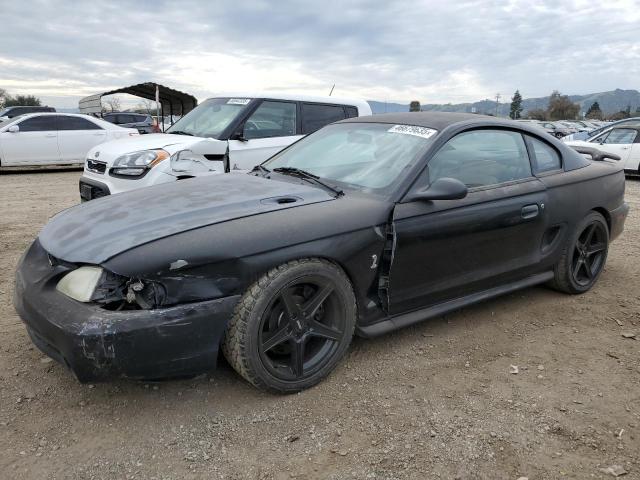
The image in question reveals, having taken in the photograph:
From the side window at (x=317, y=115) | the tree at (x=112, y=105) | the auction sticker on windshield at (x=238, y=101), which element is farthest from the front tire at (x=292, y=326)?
the tree at (x=112, y=105)

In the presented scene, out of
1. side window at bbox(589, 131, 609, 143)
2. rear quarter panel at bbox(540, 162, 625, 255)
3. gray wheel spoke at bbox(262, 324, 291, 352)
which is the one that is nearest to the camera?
gray wheel spoke at bbox(262, 324, 291, 352)

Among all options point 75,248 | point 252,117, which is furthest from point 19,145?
point 75,248

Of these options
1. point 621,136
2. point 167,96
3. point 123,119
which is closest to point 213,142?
point 167,96

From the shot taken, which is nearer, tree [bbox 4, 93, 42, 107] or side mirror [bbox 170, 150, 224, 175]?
side mirror [bbox 170, 150, 224, 175]

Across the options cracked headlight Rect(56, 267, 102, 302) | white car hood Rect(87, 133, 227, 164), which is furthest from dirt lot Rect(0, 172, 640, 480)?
white car hood Rect(87, 133, 227, 164)

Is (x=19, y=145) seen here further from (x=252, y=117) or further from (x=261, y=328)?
(x=261, y=328)

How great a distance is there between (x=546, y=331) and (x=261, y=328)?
216cm

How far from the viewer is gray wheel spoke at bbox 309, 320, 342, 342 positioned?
2746 mm

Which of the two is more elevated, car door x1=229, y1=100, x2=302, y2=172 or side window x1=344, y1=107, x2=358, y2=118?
side window x1=344, y1=107, x2=358, y2=118

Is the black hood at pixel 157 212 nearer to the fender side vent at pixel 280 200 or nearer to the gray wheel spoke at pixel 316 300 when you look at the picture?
the fender side vent at pixel 280 200

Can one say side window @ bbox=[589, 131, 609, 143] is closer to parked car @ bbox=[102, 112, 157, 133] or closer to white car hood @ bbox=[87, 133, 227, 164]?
white car hood @ bbox=[87, 133, 227, 164]

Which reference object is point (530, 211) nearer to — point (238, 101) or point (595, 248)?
point (595, 248)

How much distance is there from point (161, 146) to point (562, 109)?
3089 inches

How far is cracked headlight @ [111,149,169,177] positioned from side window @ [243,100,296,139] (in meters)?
1.18
